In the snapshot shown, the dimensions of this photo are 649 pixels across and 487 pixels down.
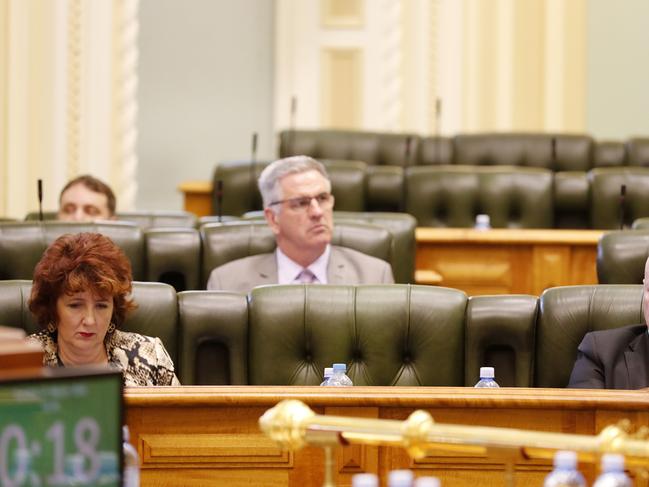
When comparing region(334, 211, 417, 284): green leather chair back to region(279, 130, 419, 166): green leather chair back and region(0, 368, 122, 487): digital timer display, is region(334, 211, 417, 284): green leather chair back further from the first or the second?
region(0, 368, 122, 487): digital timer display

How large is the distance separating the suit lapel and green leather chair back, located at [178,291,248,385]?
871mm

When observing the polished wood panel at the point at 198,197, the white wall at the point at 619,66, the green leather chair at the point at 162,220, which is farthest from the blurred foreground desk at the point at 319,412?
the white wall at the point at 619,66

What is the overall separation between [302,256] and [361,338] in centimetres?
88

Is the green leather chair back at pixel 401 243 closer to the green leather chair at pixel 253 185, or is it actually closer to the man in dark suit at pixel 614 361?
the green leather chair at pixel 253 185

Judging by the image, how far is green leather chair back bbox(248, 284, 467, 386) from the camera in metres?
3.04

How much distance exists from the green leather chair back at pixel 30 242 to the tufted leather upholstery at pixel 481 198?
5.47 feet

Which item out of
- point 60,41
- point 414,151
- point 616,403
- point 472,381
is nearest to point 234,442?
point 616,403

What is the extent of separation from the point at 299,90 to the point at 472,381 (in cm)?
412

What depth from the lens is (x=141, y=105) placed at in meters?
6.96

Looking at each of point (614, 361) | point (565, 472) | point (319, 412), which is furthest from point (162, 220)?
point (565, 472)

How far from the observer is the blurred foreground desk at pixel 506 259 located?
15.1 ft

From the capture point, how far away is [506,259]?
4.65 meters

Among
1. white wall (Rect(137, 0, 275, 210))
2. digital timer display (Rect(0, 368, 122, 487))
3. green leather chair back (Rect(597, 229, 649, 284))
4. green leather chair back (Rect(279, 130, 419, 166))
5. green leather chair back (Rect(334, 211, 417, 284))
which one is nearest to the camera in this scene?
digital timer display (Rect(0, 368, 122, 487))

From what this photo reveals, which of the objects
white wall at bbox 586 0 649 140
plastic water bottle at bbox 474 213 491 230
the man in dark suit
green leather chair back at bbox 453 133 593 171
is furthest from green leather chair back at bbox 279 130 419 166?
the man in dark suit
